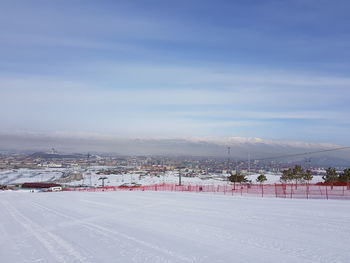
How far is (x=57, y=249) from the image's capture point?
12.7m

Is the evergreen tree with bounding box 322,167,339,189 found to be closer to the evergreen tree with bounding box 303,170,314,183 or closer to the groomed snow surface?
the evergreen tree with bounding box 303,170,314,183

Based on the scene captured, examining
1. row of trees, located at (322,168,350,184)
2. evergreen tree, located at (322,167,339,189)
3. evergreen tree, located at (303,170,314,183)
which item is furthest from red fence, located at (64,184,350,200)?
evergreen tree, located at (322,167,339,189)

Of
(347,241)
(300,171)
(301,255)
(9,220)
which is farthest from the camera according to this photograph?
(300,171)

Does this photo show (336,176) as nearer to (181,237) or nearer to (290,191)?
(290,191)

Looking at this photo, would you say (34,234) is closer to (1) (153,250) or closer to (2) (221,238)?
Result: (1) (153,250)

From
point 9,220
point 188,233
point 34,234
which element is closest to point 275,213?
point 188,233

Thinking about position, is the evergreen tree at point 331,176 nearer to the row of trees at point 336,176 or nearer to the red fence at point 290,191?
the row of trees at point 336,176

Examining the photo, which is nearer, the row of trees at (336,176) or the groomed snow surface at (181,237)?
the groomed snow surface at (181,237)

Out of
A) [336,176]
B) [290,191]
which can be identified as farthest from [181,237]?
[336,176]

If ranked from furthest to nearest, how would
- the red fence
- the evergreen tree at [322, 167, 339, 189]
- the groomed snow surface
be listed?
the evergreen tree at [322, 167, 339, 189] → the red fence → the groomed snow surface

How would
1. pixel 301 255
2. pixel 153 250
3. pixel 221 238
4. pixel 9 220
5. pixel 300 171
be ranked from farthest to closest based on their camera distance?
pixel 300 171 < pixel 9 220 < pixel 221 238 < pixel 153 250 < pixel 301 255

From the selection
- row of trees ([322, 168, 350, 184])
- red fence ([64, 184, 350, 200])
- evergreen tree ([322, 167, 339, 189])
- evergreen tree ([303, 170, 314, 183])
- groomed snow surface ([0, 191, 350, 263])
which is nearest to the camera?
groomed snow surface ([0, 191, 350, 263])

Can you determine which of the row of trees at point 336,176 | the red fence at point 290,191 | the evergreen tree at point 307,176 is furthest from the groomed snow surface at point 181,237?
the evergreen tree at point 307,176

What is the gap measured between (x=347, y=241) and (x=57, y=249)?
33.2 feet
